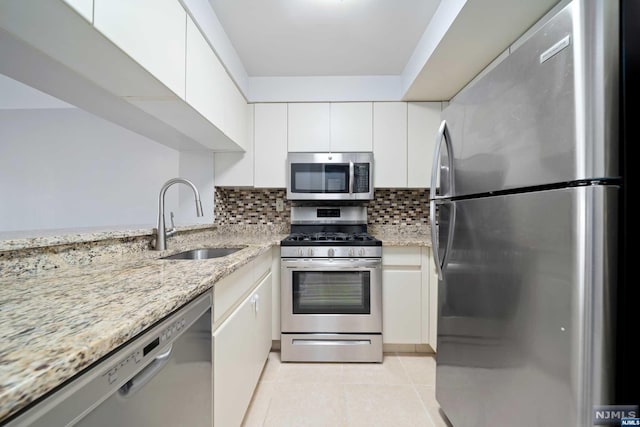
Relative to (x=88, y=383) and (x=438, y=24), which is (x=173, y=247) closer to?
(x=88, y=383)

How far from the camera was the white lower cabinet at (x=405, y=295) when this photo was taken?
218cm

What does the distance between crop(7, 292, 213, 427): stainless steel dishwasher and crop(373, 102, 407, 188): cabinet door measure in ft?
6.29

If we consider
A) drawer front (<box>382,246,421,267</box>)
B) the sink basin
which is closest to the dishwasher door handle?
the sink basin

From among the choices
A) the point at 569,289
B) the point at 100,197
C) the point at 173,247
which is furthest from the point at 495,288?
the point at 100,197

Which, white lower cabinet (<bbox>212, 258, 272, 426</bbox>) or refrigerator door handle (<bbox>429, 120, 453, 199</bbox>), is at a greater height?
refrigerator door handle (<bbox>429, 120, 453, 199</bbox>)

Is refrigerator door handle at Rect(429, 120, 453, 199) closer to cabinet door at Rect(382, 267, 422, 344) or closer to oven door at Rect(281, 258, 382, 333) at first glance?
oven door at Rect(281, 258, 382, 333)

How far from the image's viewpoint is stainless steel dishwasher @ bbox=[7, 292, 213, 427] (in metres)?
0.43

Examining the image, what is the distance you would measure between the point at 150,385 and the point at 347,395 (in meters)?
1.39

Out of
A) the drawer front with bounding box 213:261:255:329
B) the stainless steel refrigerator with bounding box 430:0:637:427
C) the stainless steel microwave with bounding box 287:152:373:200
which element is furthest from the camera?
the stainless steel microwave with bounding box 287:152:373:200

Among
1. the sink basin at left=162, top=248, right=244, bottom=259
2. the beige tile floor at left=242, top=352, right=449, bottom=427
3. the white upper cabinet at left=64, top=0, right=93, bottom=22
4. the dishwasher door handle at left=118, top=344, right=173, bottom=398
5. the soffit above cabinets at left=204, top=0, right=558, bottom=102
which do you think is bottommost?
the beige tile floor at left=242, top=352, right=449, bottom=427

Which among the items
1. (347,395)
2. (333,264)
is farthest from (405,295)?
(347,395)

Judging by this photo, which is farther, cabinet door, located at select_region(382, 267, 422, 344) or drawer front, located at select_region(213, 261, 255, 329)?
cabinet door, located at select_region(382, 267, 422, 344)

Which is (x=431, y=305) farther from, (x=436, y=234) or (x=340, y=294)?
(x=436, y=234)

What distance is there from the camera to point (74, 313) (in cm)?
57
